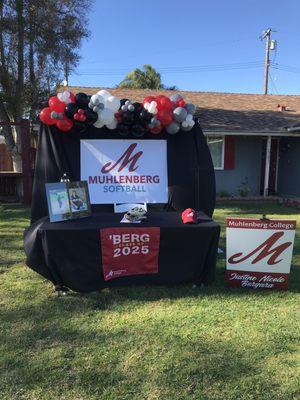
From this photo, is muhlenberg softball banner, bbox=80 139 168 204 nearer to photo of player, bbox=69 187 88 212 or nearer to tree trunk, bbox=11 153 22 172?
photo of player, bbox=69 187 88 212

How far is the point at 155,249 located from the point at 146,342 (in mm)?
1312

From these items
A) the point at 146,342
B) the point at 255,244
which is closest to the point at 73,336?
the point at 146,342

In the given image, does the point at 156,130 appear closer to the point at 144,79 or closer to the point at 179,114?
the point at 179,114

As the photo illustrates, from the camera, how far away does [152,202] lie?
18.7ft

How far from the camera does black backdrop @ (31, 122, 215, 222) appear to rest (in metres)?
5.38

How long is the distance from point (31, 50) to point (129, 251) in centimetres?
917

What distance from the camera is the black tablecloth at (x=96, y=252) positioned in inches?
174

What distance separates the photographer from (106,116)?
5.21 metres

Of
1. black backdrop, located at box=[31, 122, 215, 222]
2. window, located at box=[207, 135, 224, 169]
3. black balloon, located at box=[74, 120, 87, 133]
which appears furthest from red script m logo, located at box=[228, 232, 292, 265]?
window, located at box=[207, 135, 224, 169]

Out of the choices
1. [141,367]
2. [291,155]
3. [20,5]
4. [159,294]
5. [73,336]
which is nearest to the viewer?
[141,367]

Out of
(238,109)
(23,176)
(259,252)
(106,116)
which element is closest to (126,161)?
(106,116)

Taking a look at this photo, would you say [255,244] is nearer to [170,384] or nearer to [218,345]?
[218,345]

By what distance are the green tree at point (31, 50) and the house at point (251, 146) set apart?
2.76 m

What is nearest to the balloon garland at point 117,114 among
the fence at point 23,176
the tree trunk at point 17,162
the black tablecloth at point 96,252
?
the black tablecloth at point 96,252
